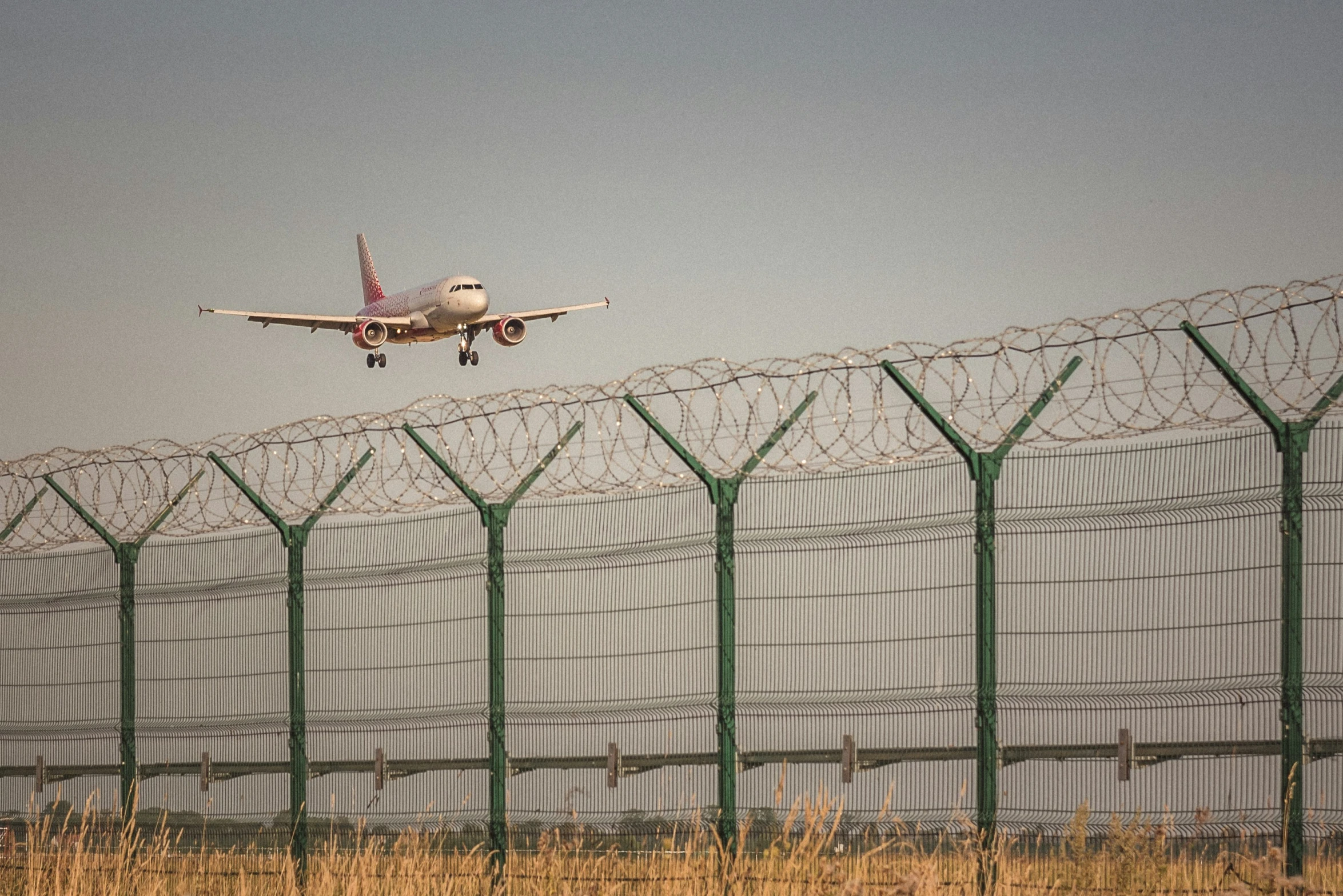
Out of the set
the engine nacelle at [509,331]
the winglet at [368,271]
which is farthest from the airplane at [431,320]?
the winglet at [368,271]

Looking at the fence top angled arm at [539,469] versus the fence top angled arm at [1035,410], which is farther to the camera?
the fence top angled arm at [539,469]

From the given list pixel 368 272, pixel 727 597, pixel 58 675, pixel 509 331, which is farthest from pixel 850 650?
pixel 368 272

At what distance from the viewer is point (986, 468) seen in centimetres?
980

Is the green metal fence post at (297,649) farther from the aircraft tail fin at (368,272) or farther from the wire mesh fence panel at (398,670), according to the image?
the aircraft tail fin at (368,272)

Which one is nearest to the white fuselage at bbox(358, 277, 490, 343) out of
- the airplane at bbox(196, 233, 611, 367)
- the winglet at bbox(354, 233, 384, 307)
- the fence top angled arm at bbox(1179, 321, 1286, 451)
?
the airplane at bbox(196, 233, 611, 367)

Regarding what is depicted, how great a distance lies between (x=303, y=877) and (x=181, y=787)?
5.17 ft

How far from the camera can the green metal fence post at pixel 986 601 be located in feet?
31.4

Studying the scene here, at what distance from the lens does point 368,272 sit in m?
70.2

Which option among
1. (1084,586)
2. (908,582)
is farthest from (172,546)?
(1084,586)

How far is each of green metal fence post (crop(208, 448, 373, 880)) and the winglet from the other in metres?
58.1

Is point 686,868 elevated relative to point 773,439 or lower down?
lower down

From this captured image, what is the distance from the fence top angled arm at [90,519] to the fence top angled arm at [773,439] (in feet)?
18.2

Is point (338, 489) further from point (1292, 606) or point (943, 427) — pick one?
point (1292, 606)

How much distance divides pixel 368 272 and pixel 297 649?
59.0 metres
